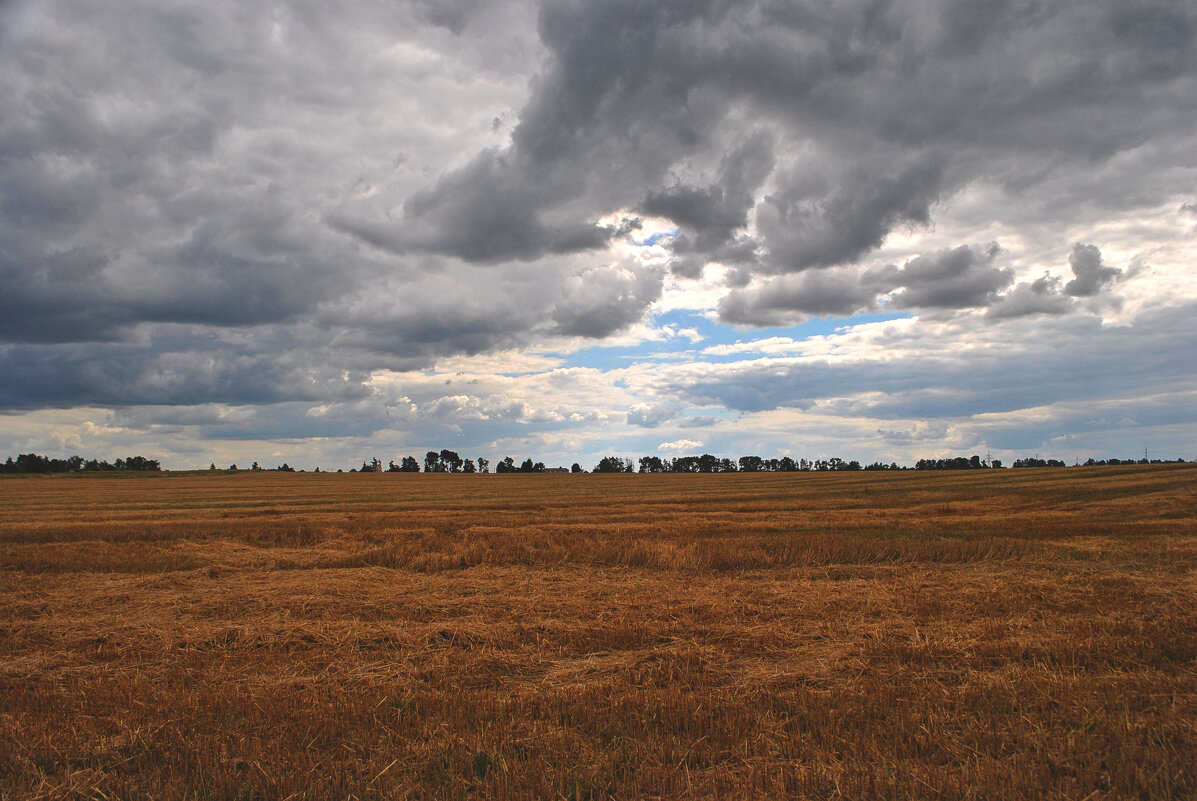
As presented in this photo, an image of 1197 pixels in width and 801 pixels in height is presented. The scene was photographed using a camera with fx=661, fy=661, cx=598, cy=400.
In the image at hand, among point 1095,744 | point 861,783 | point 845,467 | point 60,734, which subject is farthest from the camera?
point 845,467

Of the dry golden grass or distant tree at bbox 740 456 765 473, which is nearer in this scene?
the dry golden grass

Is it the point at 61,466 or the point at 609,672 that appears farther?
the point at 61,466

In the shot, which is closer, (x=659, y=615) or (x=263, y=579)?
(x=659, y=615)

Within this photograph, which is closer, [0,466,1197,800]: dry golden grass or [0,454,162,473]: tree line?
[0,466,1197,800]: dry golden grass

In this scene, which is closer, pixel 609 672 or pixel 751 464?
pixel 609 672

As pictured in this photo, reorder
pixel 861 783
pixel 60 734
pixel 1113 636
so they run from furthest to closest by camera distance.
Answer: pixel 1113 636, pixel 60 734, pixel 861 783

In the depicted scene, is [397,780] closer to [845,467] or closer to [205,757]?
[205,757]

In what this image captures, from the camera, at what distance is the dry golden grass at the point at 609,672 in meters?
4.91

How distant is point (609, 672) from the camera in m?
7.40

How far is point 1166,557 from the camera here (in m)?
14.1

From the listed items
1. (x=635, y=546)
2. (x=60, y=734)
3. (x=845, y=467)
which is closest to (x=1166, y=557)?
(x=635, y=546)

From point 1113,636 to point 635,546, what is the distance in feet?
30.3

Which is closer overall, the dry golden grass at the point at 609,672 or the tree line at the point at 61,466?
the dry golden grass at the point at 609,672

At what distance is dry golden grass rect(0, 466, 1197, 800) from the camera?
16.1 ft
